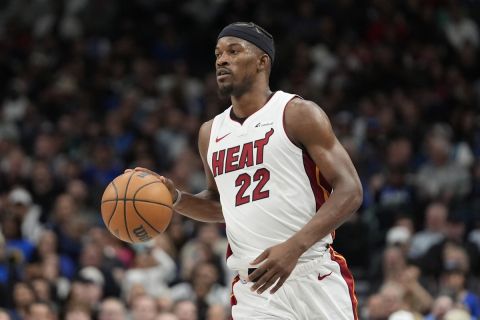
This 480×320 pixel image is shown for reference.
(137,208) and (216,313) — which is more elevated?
(137,208)

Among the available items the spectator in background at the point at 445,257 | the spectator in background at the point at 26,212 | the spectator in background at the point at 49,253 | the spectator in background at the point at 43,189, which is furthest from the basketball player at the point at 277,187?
the spectator in background at the point at 43,189

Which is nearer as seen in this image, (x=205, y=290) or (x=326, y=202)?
(x=326, y=202)

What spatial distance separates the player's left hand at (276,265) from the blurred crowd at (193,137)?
517 centimetres

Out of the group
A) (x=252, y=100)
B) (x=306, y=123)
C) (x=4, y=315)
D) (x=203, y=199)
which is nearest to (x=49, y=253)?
(x=4, y=315)

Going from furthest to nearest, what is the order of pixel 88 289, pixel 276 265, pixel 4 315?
pixel 88 289 < pixel 4 315 < pixel 276 265

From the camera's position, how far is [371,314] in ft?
34.4

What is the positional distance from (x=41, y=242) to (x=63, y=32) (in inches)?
283

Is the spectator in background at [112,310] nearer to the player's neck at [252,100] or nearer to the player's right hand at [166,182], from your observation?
the player's right hand at [166,182]

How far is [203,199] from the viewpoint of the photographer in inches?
253

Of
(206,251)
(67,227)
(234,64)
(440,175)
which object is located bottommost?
(206,251)

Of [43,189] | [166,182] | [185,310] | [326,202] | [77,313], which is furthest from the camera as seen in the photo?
[43,189]

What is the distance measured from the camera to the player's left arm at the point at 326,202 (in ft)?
17.3

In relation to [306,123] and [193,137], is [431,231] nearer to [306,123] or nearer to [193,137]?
[193,137]

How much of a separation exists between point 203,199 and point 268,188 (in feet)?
2.66
